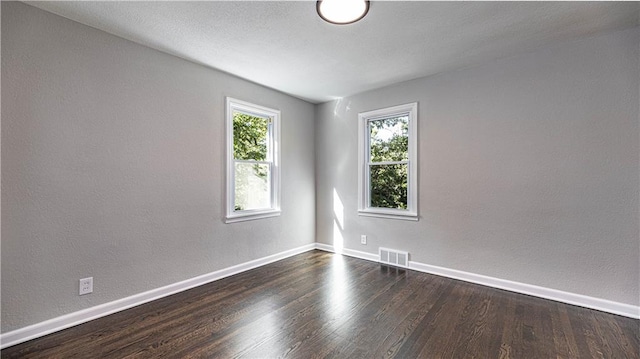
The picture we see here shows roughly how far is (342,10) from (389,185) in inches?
95.0

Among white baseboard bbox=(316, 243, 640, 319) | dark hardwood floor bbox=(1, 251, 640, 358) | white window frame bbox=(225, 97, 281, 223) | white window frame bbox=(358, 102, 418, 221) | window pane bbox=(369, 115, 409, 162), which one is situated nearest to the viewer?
dark hardwood floor bbox=(1, 251, 640, 358)

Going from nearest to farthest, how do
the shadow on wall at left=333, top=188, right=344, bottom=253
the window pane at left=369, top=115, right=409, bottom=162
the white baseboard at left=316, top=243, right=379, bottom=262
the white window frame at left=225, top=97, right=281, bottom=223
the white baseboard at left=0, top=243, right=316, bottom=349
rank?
the white baseboard at left=0, top=243, right=316, bottom=349
the white window frame at left=225, top=97, right=281, bottom=223
the window pane at left=369, top=115, right=409, bottom=162
the white baseboard at left=316, top=243, right=379, bottom=262
the shadow on wall at left=333, top=188, right=344, bottom=253

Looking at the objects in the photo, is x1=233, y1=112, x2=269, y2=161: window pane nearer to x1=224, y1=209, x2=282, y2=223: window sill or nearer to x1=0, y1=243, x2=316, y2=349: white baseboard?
x1=224, y1=209, x2=282, y2=223: window sill

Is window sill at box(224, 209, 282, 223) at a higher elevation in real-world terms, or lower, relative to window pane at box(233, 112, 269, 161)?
lower

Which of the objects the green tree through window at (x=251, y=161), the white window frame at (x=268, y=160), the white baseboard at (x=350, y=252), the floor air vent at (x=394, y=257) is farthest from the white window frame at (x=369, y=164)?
the green tree through window at (x=251, y=161)

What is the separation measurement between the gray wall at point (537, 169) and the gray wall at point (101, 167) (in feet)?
8.06

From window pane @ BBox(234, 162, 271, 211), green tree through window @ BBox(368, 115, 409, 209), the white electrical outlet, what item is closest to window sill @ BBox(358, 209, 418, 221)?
green tree through window @ BBox(368, 115, 409, 209)

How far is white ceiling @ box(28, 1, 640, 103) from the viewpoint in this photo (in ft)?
6.87

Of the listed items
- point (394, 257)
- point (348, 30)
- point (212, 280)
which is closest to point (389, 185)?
point (394, 257)

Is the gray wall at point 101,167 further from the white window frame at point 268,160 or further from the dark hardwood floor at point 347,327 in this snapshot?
the dark hardwood floor at point 347,327

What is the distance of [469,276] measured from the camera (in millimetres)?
3166

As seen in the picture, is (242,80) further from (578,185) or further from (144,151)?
(578,185)

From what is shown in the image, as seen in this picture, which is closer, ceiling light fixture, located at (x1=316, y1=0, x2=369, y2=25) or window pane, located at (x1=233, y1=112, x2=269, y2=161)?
ceiling light fixture, located at (x1=316, y1=0, x2=369, y2=25)

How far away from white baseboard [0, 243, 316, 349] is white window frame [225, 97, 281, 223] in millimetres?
649
